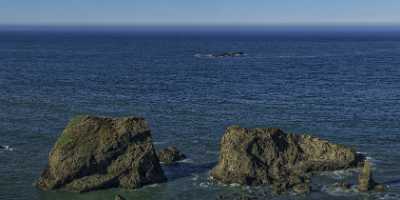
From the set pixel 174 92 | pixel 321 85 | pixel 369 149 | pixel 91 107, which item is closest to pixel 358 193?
pixel 369 149

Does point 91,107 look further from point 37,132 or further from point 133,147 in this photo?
point 133,147

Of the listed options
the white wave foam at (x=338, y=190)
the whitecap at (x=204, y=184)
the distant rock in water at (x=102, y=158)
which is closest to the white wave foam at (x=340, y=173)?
the white wave foam at (x=338, y=190)

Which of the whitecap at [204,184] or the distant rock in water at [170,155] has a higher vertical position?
the distant rock in water at [170,155]

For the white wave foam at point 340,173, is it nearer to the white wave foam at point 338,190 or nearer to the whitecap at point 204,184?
the white wave foam at point 338,190

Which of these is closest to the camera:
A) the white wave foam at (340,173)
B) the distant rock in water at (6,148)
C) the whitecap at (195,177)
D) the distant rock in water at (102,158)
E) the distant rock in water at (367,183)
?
the distant rock in water at (367,183)

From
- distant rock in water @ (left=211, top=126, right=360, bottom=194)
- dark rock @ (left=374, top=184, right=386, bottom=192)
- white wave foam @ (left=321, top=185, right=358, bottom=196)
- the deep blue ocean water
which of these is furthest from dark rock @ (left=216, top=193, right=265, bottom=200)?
dark rock @ (left=374, top=184, right=386, bottom=192)

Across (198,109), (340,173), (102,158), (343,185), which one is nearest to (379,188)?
(343,185)

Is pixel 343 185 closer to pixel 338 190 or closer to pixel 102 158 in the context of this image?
pixel 338 190

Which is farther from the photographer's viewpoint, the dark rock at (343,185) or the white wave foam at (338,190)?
the dark rock at (343,185)
